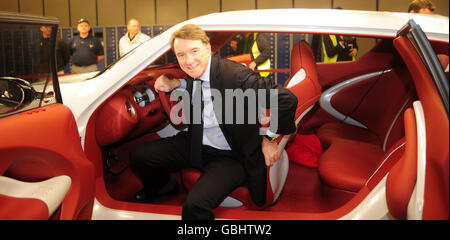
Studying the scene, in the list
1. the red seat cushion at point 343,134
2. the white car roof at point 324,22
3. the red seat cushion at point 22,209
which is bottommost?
the red seat cushion at point 343,134

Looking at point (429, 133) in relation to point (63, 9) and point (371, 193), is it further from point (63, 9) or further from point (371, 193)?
point (63, 9)

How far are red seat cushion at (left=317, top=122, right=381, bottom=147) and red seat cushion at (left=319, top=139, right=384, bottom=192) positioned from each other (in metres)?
0.18

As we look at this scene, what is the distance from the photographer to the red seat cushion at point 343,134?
2.66 m

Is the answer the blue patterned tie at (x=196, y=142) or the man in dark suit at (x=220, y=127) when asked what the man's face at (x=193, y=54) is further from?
the blue patterned tie at (x=196, y=142)

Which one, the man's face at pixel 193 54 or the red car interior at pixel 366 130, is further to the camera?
the red car interior at pixel 366 130

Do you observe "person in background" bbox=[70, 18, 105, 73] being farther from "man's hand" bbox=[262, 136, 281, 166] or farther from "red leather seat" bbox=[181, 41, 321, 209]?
"man's hand" bbox=[262, 136, 281, 166]

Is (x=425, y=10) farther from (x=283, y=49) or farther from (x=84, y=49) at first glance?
(x=84, y=49)

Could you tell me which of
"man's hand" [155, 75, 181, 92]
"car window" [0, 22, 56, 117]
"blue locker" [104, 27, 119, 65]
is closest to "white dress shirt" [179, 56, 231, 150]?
"man's hand" [155, 75, 181, 92]

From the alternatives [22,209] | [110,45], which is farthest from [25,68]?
[110,45]

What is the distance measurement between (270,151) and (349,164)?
2.03ft

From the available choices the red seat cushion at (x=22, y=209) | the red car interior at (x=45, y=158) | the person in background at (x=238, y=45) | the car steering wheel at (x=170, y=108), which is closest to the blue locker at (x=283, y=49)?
the person in background at (x=238, y=45)

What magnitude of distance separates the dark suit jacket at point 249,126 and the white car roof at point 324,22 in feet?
0.65

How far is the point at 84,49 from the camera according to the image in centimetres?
577
